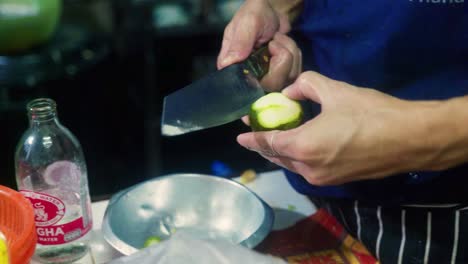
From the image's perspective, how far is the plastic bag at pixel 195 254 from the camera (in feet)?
2.39

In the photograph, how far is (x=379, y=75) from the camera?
907 millimetres

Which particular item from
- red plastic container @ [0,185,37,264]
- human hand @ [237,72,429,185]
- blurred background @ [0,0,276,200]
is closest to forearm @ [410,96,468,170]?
human hand @ [237,72,429,185]

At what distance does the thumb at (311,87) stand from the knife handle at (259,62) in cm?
12

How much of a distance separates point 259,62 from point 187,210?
0.87 ft

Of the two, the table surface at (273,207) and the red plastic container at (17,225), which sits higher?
the red plastic container at (17,225)

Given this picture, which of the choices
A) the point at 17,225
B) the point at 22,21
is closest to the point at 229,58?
the point at 17,225

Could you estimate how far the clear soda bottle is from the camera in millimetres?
822

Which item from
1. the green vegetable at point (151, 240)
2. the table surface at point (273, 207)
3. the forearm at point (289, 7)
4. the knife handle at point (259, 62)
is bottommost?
the table surface at point (273, 207)

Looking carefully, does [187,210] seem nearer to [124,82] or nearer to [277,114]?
[277,114]

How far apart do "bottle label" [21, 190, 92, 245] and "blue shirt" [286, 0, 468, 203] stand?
→ 392mm

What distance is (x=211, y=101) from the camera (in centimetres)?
85

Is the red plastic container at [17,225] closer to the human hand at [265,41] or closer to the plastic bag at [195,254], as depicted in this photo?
the plastic bag at [195,254]

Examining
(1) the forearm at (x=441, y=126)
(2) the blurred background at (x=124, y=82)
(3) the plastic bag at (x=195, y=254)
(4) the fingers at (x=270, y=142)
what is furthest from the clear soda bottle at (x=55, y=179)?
(2) the blurred background at (x=124, y=82)

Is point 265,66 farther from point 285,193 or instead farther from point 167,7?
point 167,7
